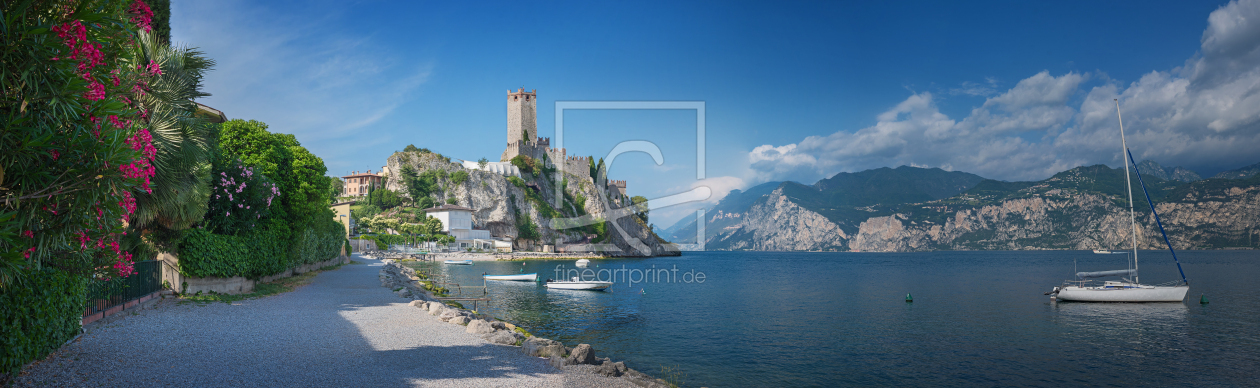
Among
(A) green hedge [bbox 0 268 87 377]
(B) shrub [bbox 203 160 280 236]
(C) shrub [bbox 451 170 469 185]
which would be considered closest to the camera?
(A) green hedge [bbox 0 268 87 377]

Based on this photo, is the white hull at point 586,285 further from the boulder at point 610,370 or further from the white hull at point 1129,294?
the white hull at point 1129,294

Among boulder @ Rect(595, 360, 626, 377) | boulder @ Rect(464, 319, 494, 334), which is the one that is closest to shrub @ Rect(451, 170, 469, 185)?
boulder @ Rect(464, 319, 494, 334)

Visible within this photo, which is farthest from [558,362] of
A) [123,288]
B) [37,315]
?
[123,288]

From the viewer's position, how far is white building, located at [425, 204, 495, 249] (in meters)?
96.2

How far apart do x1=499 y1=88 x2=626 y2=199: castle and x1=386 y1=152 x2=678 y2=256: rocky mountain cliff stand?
3039mm

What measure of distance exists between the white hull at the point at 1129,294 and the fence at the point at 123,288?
41.6 m

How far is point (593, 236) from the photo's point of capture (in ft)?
389

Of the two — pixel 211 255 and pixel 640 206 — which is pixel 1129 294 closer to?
pixel 211 255

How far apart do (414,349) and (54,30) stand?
8.20 m

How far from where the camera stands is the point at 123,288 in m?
14.1

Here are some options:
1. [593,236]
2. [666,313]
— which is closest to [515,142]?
[593,236]

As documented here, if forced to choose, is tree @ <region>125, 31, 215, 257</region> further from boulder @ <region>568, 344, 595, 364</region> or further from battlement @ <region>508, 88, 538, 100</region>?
battlement @ <region>508, 88, 538, 100</region>

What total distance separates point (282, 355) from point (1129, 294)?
4015cm

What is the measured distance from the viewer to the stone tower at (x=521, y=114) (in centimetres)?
11915
